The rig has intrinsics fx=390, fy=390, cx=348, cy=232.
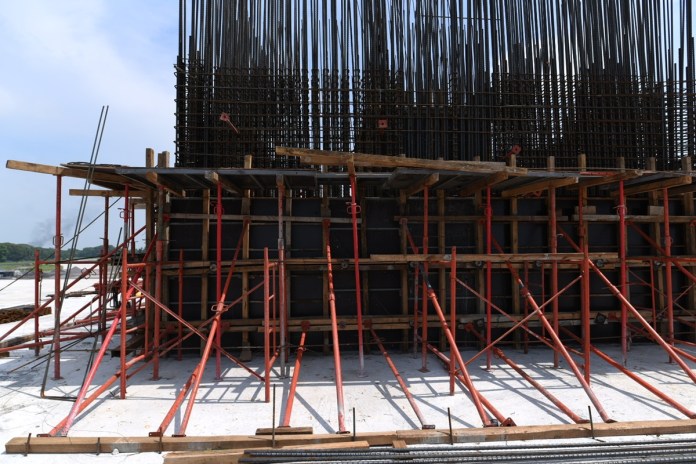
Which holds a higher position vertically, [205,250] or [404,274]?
[205,250]

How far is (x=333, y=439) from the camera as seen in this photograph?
5121mm

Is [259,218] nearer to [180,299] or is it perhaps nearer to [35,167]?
[180,299]

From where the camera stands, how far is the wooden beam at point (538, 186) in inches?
305

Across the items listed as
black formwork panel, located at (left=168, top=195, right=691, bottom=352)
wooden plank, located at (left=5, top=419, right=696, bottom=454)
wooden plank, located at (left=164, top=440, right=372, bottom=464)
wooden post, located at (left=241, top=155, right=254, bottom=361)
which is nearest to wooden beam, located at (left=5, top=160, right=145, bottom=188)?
black formwork panel, located at (left=168, top=195, right=691, bottom=352)

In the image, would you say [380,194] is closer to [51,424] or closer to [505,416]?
[505,416]

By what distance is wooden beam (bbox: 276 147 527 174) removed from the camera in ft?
21.6

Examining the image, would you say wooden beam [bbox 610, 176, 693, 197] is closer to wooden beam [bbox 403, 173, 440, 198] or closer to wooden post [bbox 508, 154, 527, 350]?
wooden post [bbox 508, 154, 527, 350]

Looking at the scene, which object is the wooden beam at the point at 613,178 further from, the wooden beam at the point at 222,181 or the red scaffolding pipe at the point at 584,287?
the wooden beam at the point at 222,181

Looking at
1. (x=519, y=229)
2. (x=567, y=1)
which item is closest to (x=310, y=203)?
(x=519, y=229)

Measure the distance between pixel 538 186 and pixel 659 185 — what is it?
2966 millimetres

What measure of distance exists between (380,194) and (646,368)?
6816 millimetres

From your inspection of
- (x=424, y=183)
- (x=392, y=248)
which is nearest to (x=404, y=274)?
(x=392, y=248)

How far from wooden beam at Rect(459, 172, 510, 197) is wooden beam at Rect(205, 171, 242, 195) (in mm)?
5153

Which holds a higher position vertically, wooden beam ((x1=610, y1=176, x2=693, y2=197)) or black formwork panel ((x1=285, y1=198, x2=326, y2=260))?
wooden beam ((x1=610, y1=176, x2=693, y2=197))
